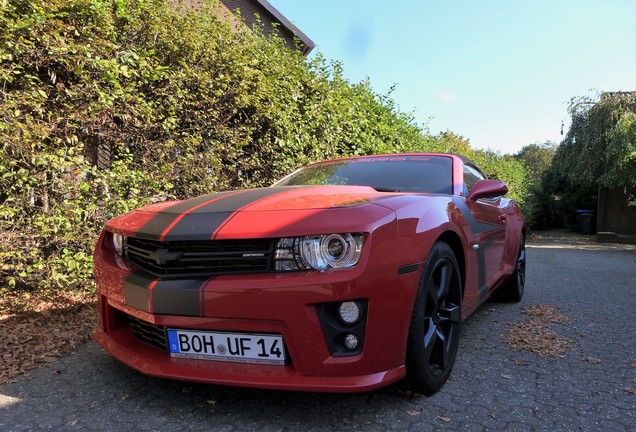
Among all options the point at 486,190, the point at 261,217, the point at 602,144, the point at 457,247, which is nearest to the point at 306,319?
the point at 261,217

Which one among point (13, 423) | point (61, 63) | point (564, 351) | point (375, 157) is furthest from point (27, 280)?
point (564, 351)

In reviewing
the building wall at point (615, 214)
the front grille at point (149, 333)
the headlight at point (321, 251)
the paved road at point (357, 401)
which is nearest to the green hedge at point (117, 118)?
the paved road at point (357, 401)

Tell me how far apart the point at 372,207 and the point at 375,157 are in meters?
1.67

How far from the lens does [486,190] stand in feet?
10.1

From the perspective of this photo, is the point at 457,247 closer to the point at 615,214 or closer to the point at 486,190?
the point at 486,190

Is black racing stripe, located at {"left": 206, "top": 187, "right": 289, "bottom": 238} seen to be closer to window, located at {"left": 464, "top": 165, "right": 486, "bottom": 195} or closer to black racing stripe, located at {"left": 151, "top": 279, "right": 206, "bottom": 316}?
black racing stripe, located at {"left": 151, "top": 279, "right": 206, "bottom": 316}

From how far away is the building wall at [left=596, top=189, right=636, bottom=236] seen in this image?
16453 millimetres

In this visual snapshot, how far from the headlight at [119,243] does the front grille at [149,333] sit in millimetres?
→ 386

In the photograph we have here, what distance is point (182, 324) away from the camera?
1.99 metres

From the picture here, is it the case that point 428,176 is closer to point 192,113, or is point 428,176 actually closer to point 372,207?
point 372,207

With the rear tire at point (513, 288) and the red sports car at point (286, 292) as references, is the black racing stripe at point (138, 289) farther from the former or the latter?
the rear tire at point (513, 288)

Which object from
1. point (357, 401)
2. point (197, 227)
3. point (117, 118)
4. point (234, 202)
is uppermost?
point (117, 118)

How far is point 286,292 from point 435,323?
95 cm

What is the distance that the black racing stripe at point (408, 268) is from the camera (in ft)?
6.58
